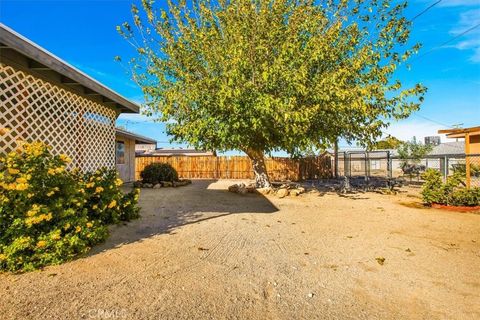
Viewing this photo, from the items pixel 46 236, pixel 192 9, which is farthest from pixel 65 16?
pixel 46 236

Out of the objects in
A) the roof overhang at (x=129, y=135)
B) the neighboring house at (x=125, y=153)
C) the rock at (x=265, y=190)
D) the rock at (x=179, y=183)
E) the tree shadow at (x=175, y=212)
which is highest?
the roof overhang at (x=129, y=135)

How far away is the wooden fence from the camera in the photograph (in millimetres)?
21312

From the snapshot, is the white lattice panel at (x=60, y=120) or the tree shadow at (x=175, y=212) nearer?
the white lattice panel at (x=60, y=120)

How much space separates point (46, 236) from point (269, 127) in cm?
758

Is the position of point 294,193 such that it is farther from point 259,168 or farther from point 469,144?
point 469,144

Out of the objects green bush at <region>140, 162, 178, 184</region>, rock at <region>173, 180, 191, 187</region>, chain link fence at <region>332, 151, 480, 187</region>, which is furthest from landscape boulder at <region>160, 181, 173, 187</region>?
chain link fence at <region>332, 151, 480, 187</region>

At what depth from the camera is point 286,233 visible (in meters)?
5.57

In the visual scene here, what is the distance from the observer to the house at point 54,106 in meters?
3.88

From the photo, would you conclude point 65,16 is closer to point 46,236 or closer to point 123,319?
point 46,236

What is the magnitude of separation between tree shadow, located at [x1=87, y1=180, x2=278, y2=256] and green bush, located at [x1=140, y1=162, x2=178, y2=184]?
187 inches

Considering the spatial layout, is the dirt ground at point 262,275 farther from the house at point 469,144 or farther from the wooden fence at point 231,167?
the wooden fence at point 231,167

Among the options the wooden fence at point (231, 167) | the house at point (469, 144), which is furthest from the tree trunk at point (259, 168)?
the wooden fence at point (231, 167)

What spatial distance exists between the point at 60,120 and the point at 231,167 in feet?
55.5

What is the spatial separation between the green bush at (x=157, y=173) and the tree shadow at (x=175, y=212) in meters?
4.75
